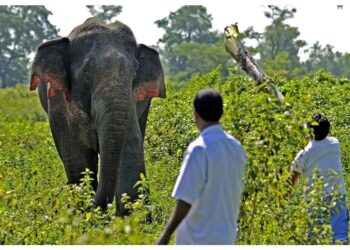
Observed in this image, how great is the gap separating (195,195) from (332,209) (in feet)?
7.05

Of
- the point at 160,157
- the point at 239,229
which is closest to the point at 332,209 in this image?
the point at 239,229

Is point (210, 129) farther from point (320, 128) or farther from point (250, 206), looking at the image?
point (320, 128)

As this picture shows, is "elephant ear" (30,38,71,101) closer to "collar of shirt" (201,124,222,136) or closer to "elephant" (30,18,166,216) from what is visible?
"elephant" (30,18,166,216)

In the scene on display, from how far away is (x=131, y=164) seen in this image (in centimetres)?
974

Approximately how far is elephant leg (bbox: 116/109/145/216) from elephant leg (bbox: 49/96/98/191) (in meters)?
0.78

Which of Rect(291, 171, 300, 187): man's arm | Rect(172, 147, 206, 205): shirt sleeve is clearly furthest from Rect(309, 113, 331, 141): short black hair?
Rect(172, 147, 206, 205): shirt sleeve

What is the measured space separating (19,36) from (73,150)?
78374 mm

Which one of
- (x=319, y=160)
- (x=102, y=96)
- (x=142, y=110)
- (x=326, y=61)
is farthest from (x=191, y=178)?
(x=326, y=61)

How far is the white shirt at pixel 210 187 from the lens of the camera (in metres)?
5.30

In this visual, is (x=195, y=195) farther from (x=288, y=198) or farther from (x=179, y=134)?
(x=179, y=134)

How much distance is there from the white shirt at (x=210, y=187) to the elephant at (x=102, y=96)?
366 centimetres

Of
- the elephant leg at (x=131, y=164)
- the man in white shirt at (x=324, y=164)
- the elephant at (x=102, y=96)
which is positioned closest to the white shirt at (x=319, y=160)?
the man in white shirt at (x=324, y=164)

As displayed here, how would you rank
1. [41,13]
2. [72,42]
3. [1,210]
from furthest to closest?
[41,13], [72,42], [1,210]
